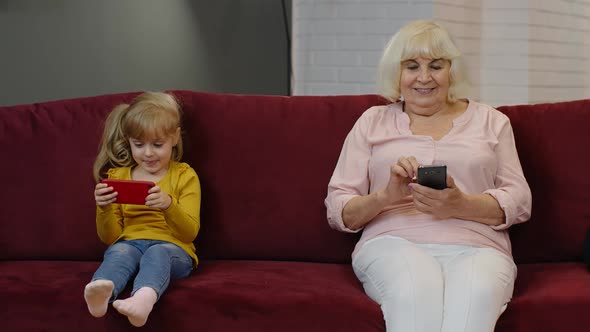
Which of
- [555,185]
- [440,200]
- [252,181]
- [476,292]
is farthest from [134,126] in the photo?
Result: [555,185]

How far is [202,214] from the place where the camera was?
99.2 inches

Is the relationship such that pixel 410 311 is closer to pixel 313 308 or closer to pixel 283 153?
pixel 313 308

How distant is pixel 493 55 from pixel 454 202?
210cm

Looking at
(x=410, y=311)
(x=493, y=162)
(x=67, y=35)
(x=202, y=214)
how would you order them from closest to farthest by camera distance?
1. (x=410, y=311)
2. (x=493, y=162)
3. (x=202, y=214)
4. (x=67, y=35)

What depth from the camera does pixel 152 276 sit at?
6.79 ft

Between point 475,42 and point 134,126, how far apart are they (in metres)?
2.18

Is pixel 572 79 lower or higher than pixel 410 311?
higher

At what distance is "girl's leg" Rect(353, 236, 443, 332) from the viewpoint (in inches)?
73.5

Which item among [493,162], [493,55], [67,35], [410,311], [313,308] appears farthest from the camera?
[493,55]

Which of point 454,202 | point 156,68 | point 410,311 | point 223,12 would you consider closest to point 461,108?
point 454,202

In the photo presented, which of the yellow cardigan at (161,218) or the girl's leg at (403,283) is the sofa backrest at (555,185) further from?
the yellow cardigan at (161,218)

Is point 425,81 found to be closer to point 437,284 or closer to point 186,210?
point 437,284

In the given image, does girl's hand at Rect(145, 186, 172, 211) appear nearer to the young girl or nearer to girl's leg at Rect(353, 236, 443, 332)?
the young girl

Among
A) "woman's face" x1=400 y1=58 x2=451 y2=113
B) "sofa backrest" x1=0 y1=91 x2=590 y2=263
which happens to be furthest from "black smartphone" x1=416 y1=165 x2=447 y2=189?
"sofa backrest" x1=0 y1=91 x2=590 y2=263
